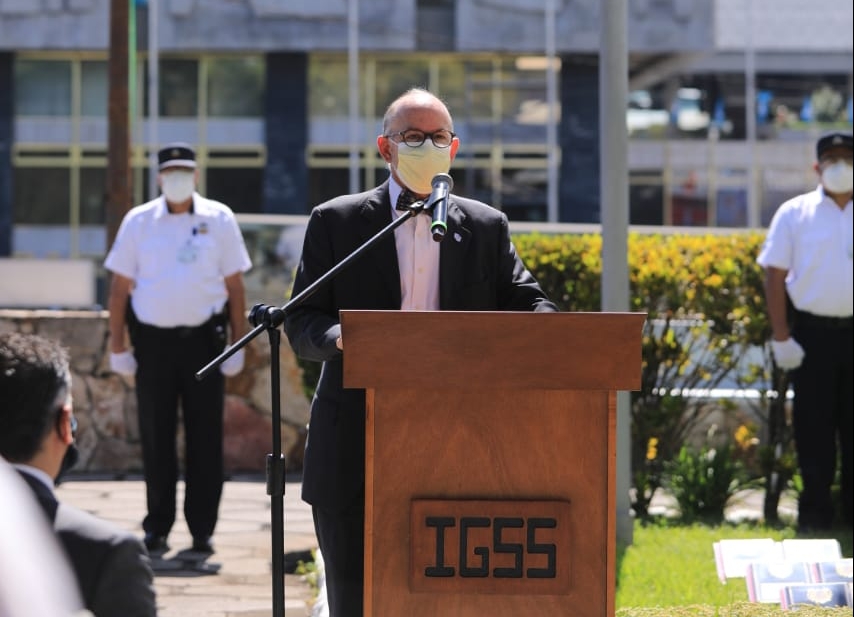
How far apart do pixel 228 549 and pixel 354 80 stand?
105 feet

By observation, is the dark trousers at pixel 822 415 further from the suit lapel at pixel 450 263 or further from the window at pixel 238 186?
the window at pixel 238 186

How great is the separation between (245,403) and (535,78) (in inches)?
1236

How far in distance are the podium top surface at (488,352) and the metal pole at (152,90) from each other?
3524 cm

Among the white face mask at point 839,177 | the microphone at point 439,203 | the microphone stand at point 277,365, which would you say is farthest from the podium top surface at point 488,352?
the white face mask at point 839,177

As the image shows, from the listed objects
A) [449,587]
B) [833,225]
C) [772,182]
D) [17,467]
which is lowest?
[449,587]

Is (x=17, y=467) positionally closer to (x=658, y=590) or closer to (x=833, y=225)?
(x=658, y=590)

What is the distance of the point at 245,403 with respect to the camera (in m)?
11.4

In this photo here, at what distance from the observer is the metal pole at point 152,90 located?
39219 millimetres

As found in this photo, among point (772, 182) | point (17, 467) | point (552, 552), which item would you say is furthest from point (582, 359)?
point (772, 182)

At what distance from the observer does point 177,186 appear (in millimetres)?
8430

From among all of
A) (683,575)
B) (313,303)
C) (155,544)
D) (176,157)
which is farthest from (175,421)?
(313,303)

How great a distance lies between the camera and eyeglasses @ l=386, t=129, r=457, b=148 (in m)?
4.58

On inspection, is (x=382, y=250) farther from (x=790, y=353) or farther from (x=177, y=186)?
(x=790, y=353)

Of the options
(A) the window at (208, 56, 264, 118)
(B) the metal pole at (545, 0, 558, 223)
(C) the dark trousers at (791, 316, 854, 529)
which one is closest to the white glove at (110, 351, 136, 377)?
(C) the dark trousers at (791, 316, 854, 529)
